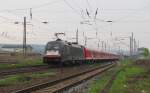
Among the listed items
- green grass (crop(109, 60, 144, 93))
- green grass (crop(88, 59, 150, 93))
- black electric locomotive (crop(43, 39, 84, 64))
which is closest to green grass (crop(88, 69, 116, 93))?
green grass (crop(88, 59, 150, 93))

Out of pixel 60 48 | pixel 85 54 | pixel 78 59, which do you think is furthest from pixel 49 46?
pixel 85 54

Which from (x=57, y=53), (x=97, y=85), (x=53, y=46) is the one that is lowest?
(x=97, y=85)

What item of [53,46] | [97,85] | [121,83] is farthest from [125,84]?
[53,46]

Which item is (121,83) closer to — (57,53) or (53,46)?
(57,53)

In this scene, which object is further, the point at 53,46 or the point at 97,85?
the point at 53,46

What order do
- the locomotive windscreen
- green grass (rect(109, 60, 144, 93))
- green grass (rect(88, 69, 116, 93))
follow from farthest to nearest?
the locomotive windscreen
green grass (rect(88, 69, 116, 93))
green grass (rect(109, 60, 144, 93))

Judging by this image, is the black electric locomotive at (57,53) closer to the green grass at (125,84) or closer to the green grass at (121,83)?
the green grass at (121,83)

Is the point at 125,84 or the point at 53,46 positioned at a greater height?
the point at 53,46

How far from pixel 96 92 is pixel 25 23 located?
51.6 m

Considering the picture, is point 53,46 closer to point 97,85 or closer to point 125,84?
point 97,85

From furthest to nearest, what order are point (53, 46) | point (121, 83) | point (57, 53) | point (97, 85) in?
1. point (53, 46)
2. point (57, 53)
3. point (121, 83)
4. point (97, 85)

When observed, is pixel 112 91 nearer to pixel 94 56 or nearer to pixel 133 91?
pixel 133 91

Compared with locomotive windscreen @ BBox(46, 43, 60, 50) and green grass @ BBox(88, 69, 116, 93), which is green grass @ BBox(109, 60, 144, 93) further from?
locomotive windscreen @ BBox(46, 43, 60, 50)

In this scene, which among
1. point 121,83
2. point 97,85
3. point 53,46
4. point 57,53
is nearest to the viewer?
point 97,85
